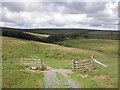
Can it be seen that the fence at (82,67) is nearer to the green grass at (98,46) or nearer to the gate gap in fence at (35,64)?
the gate gap in fence at (35,64)

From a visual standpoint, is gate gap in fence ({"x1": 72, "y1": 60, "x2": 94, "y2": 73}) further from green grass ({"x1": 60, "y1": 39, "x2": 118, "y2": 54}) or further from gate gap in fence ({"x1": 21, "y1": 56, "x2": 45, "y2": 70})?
green grass ({"x1": 60, "y1": 39, "x2": 118, "y2": 54})

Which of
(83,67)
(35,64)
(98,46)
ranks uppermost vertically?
(83,67)

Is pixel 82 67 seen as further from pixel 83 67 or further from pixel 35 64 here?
pixel 35 64

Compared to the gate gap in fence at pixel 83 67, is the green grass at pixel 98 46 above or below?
below

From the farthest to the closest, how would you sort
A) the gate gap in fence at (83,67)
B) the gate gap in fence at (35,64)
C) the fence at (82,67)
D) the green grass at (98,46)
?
the green grass at (98,46), the gate gap in fence at (35,64), the fence at (82,67), the gate gap in fence at (83,67)

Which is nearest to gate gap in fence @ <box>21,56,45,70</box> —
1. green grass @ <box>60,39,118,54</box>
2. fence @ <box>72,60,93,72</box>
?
fence @ <box>72,60,93,72</box>

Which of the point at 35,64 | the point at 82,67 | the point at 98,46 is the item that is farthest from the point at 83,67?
the point at 98,46

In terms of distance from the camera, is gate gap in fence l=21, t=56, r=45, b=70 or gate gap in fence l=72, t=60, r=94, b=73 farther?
gate gap in fence l=21, t=56, r=45, b=70

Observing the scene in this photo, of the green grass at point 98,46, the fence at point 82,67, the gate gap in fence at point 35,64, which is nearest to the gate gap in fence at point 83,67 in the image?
the fence at point 82,67

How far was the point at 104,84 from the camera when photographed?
77.7 ft

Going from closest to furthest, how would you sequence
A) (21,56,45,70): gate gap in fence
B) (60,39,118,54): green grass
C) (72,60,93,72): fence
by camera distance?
(72,60,93,72): fence, (21,56,45,70): gate gap in fence, (60,39,118,54): green grass

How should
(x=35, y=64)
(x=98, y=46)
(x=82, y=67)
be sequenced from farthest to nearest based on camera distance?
(x=98, y=46) → (x=35, y=64) → (x=82, y=67)

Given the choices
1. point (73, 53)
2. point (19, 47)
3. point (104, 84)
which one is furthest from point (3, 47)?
point (104, 84)

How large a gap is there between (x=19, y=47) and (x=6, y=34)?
52.9 metres
